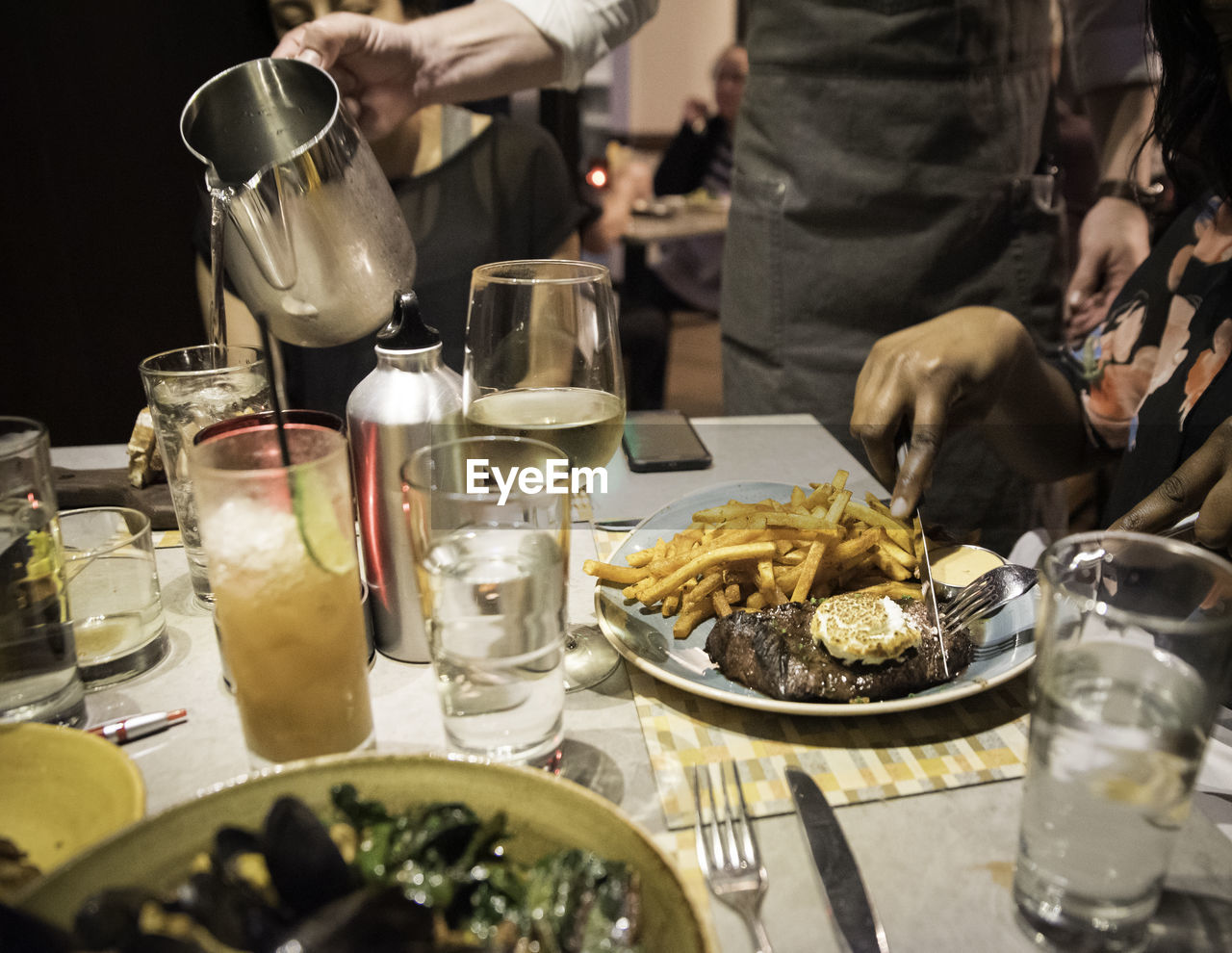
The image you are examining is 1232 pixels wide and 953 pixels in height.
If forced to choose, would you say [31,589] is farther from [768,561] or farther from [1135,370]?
[1135,370]

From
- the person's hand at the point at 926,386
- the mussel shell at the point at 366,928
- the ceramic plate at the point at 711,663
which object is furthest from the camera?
the person's hand at the point at 926,386

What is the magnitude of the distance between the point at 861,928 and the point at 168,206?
9.03 feet

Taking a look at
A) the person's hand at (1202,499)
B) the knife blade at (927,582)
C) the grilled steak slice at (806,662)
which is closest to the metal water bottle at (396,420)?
the grilled steak slice at (806,662)

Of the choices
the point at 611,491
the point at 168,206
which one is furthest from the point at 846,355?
the point at 168,206

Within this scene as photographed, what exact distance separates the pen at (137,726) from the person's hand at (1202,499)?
1.10 m

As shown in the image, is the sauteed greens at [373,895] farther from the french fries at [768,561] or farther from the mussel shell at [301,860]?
the french fries at [768,561]

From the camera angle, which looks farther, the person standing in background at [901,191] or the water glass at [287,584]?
the person standing in background at [901,191]

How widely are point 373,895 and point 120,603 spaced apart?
67 cm

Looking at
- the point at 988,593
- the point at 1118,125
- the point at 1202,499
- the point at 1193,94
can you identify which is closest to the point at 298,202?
the point at 988,593

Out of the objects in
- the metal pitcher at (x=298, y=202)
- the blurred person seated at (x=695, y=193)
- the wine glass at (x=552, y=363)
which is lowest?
the blurred person seated at (x=695, y=193)

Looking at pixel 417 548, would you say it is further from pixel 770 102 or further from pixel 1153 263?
pixel 770 102

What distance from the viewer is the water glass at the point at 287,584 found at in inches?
28.2

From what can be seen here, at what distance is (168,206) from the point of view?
2670 millimetres

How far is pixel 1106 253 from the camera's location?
2.11 metres
